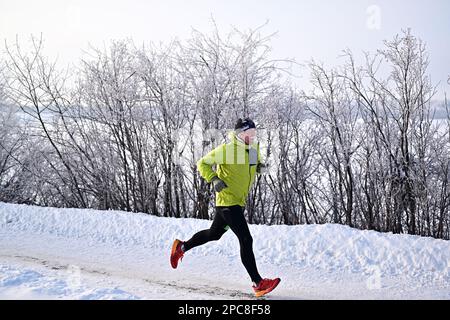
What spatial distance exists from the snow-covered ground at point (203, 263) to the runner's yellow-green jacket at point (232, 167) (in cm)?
99

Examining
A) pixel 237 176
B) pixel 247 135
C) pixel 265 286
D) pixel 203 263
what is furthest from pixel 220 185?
pixel 203 263

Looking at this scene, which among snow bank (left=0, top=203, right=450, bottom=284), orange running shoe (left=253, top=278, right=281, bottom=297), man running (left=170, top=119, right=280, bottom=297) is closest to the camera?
orange running shoe (left=253, top=278, right=281, bottom=297)

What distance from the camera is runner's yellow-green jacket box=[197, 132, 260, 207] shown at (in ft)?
12.1

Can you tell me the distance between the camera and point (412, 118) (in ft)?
29.3

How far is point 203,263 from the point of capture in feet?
15.8

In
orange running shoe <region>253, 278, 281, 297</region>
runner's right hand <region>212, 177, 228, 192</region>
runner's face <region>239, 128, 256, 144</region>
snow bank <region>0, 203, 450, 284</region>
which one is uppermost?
runner's face <region>239, 128, 256, 144</region>

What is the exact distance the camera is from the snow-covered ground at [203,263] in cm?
371

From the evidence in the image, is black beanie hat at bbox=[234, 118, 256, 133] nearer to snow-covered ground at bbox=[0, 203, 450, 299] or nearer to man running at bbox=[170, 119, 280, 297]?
man running at bbox=[170, 119, 280, 297]

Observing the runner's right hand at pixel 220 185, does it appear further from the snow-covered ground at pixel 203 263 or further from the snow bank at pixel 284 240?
the snow bank at pixel 284 240

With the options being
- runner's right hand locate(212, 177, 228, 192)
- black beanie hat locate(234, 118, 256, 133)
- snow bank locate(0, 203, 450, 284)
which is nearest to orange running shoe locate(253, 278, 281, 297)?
runner's right hand locate(212, 177, 228, 192)

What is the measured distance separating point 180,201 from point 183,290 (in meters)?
6.85

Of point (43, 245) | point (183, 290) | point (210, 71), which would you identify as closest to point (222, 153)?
point (183, 290)

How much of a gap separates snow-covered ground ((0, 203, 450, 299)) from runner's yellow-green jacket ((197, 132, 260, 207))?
0.99 meters
